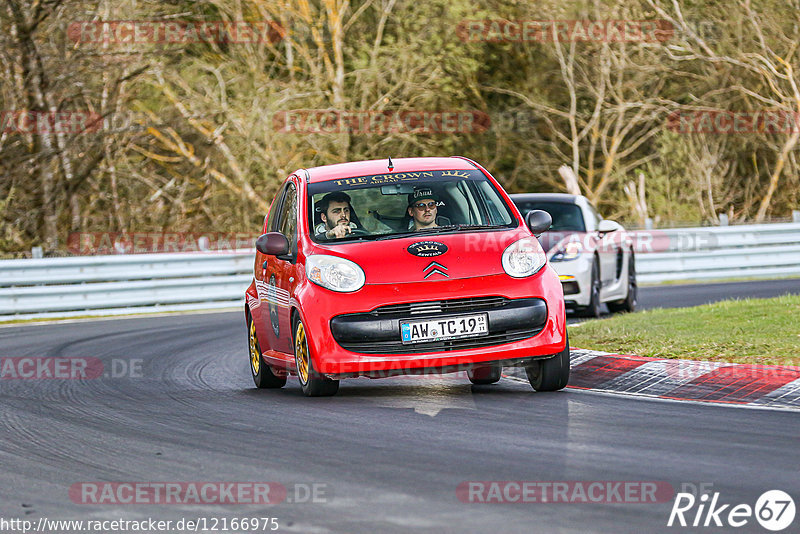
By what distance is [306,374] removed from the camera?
30.3ft

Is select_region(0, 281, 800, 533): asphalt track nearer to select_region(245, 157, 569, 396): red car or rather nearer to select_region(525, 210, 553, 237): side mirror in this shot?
select_region(245, 157, 569, 396): red car

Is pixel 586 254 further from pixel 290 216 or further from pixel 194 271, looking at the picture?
pixel 194 271

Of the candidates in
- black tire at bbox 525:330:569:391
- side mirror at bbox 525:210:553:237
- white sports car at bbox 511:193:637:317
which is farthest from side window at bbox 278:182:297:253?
white sports car at bbox 511:193:637:317

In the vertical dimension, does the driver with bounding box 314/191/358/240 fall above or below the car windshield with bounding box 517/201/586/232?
above

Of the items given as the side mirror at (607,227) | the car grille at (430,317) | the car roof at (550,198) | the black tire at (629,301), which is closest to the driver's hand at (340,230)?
the car grille at (430,317)

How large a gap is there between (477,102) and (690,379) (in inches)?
988

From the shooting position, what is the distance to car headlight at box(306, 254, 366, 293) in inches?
345

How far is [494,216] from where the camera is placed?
989 cm

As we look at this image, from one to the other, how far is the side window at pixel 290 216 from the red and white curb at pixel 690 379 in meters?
2.37

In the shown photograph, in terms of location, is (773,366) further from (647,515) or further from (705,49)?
(705,49)

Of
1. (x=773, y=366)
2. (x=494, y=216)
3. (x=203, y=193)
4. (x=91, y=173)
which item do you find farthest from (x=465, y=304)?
(x=203, y=193)

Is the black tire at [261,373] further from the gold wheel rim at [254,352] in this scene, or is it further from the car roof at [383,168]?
the car roof at [383,168]

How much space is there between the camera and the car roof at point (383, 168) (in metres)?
10.1

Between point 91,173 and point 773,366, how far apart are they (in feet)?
65.2
